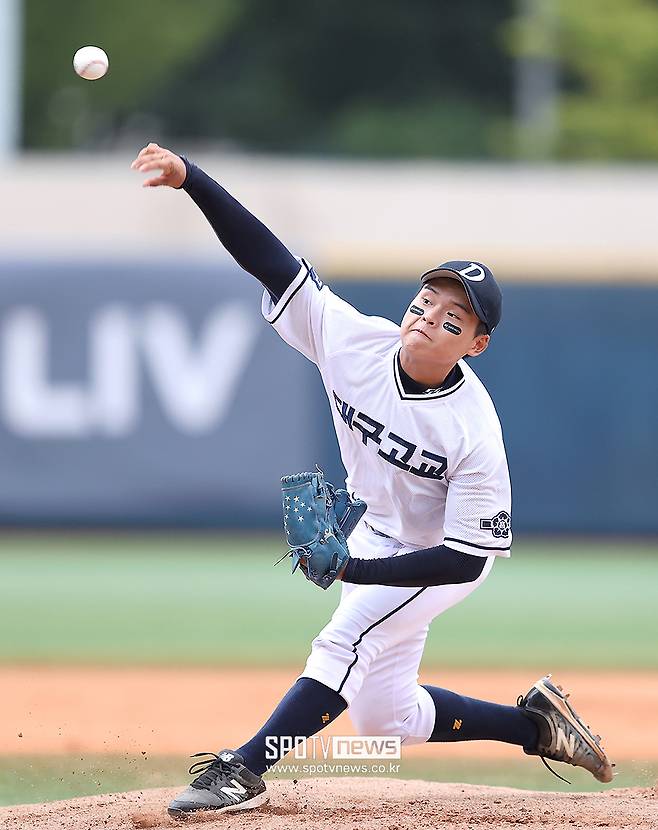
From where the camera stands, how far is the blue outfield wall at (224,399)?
10.8 meters

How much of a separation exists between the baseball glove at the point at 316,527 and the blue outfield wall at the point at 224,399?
6849mm

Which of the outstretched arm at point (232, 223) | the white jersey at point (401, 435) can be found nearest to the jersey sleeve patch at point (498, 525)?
the white jersey at point (401, 435)

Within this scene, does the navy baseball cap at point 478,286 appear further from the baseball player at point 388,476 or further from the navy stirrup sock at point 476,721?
the navy stirrup sock at point 476,721

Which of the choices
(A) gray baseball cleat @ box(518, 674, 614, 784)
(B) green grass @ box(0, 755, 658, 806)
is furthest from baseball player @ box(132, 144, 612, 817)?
(B) green grass @ box(0, 755, 658, 806)

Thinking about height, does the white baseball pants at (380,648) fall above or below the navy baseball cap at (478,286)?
below

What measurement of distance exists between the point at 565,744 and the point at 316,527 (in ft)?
4.10

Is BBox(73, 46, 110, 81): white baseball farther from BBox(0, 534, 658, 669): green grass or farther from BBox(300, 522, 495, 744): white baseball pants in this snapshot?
BBox(0, 534, 658, 669): green grass

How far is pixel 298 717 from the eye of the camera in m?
3.98

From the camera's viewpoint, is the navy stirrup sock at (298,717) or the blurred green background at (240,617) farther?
the blurred green background at (240,617)

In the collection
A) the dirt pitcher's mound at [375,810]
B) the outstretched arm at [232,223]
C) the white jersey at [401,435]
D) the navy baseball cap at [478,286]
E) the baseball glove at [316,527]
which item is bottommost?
the dirt pitcher's mound at [375,810]

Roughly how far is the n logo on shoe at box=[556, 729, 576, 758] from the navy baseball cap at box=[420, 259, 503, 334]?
50.7 inches

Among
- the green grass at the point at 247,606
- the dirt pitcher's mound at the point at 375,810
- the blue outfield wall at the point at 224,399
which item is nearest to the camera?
the dirt pitcher's mound at the point at 375,810

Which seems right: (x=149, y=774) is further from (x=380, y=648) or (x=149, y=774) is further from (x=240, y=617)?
(x=240, y=617)

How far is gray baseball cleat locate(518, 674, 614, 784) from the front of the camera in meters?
4.48
